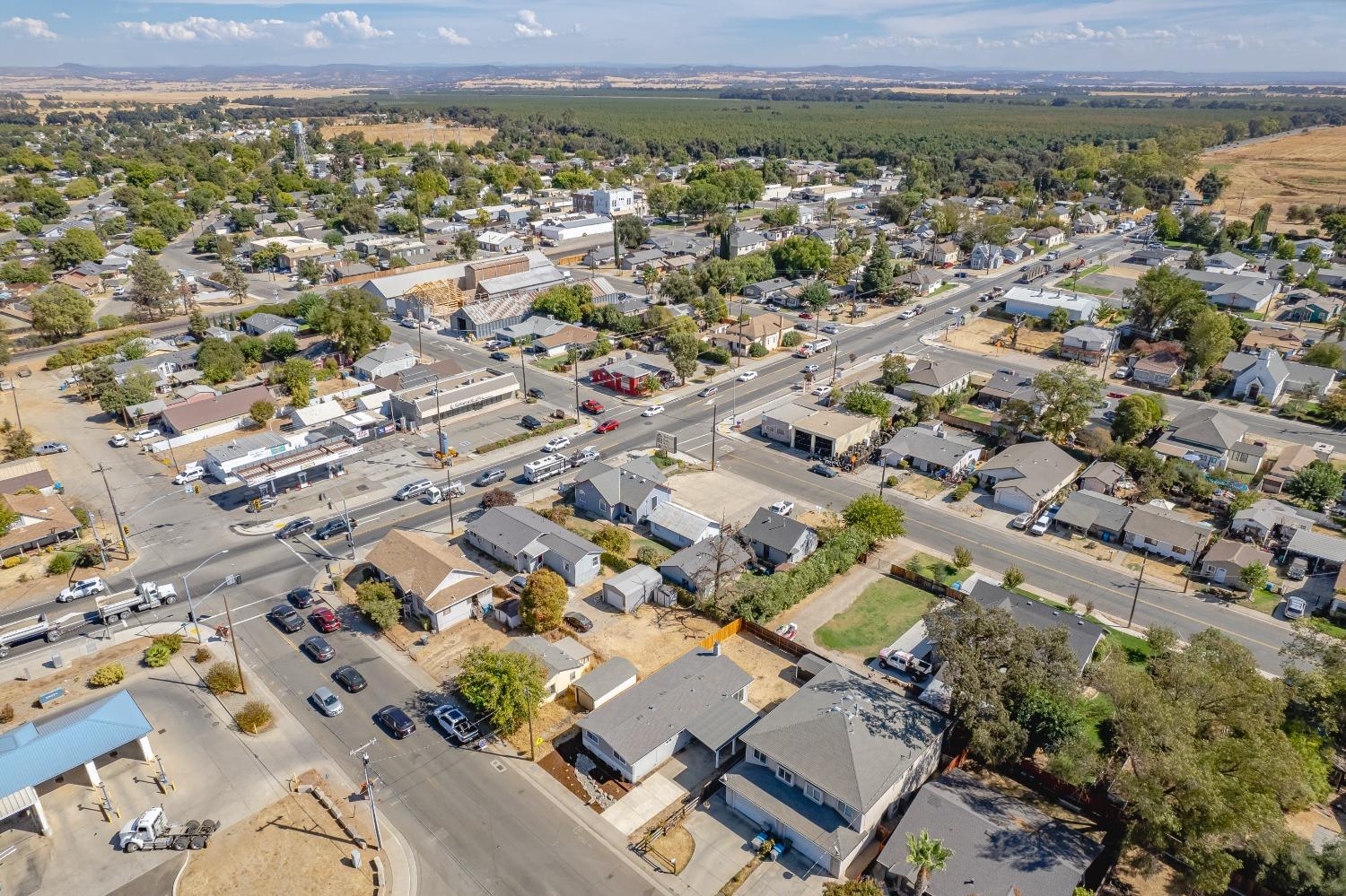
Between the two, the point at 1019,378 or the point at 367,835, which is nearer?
the point at 367,835

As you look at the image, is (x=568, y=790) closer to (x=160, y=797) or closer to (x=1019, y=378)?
(x=160, y=797)

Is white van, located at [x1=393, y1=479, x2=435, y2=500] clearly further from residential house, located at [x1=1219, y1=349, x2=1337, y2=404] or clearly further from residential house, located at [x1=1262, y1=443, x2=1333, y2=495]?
residential house, located at [x1=1219, y1=349, x2=1337, y2=404]

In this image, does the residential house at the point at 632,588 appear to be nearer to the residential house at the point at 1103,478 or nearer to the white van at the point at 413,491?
the white van at the point at 413,491

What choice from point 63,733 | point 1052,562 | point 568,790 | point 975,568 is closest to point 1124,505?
point 1052,562

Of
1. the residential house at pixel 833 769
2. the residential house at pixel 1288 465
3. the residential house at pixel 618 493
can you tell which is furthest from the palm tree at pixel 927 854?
the residential house at pixel 1288 465

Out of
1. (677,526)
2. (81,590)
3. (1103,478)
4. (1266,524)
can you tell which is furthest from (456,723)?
(1266,524)

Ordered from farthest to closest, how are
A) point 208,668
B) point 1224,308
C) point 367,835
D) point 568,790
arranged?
point 1224,308 < point 208,668 < point 568,790 < point 367,835
